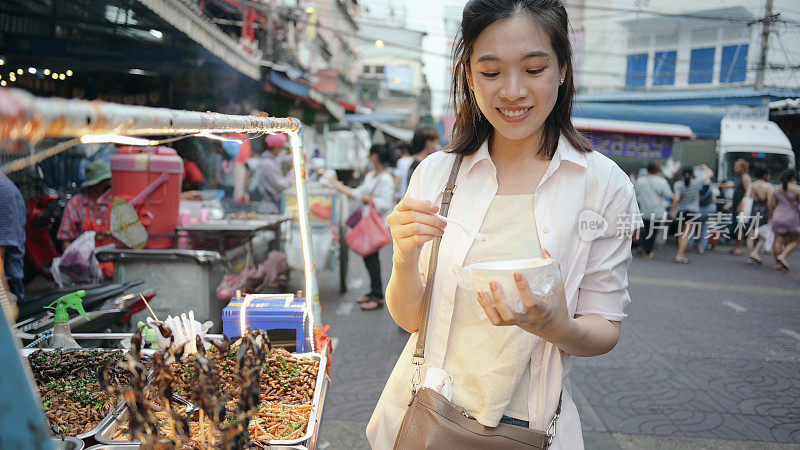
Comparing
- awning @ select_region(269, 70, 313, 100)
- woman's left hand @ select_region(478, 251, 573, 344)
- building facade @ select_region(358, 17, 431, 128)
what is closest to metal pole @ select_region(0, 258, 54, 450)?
woman's left hand @ select_region(478, 251, 573, 344)

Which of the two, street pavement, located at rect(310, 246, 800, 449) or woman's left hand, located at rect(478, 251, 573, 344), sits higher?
woman's left hand, located at rect(478, 251, 573, 344)

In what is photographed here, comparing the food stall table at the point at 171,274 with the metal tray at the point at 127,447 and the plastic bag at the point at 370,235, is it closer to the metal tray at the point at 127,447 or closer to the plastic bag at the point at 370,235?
the metal tray at the point at 127,447

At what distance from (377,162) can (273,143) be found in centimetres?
166

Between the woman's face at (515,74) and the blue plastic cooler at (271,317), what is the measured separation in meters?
1.36

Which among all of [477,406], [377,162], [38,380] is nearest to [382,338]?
[377,162]

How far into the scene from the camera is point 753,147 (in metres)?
8.73

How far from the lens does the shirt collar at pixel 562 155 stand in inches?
62.5

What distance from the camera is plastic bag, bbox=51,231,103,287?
4273 millimetres

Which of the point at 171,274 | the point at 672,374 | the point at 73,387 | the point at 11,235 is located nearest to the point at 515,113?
the point at 73,387

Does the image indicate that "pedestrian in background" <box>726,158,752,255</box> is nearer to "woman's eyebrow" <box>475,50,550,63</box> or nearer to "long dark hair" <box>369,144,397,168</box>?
"long dark hair" <box>369,144,397,168</box>

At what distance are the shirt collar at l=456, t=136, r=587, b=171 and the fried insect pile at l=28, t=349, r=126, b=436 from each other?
4.57 ft

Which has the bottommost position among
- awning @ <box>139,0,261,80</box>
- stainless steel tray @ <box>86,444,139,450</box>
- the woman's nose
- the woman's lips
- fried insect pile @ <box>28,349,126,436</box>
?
fried insect pile @ <box>28,349,126,436</box>

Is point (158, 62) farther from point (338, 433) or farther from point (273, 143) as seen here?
point (338, 433)

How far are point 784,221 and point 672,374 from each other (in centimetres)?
607
